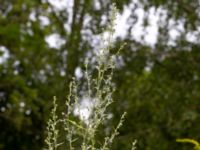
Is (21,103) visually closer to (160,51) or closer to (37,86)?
(37,86)

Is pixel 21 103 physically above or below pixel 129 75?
above

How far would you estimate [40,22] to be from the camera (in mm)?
13336

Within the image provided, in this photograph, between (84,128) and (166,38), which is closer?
(84,128)

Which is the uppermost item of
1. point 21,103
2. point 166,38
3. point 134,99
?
point 21,103

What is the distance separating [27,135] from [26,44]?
3.85 metres

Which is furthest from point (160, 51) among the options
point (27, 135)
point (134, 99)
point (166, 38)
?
point (27, 135)

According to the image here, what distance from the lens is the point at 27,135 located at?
55.3ft

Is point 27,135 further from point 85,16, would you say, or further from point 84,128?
point 84,128

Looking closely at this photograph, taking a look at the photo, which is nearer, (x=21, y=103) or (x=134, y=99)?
(x=134, y=99)

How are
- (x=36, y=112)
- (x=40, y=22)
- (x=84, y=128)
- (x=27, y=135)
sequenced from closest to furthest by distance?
1. (x=84, y=128)
2. (x=40, y=22)
3. (x=36, y=112)
4. (x=27, y=135)

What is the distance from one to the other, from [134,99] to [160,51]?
0.91m

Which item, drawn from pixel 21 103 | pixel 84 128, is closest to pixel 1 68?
pixel 21 103

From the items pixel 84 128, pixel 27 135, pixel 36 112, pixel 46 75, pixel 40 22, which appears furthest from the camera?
pixel 27 135

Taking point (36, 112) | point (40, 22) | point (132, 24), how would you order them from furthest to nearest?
point (36, 112)
point (40, 22)
point (132, 24)
